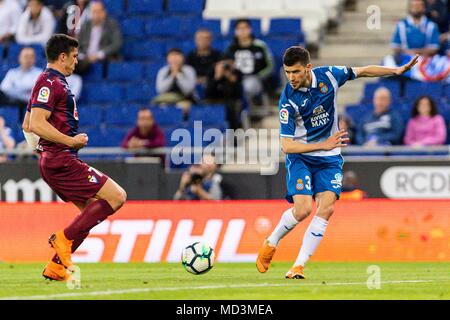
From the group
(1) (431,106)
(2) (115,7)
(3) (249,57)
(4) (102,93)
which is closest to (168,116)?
(3) (249,57)

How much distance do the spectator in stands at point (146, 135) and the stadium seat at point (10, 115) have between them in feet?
7.91

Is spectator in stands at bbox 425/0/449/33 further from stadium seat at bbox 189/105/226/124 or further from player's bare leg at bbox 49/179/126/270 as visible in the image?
player's bare leg at bbox 49/179/126/270

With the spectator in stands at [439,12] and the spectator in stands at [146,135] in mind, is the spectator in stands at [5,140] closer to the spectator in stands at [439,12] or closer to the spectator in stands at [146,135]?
the spectator in stands at [146,135]

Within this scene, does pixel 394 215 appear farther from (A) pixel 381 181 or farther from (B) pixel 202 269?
(B) pixel 202 269

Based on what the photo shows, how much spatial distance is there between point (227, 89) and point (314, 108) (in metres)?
7.82

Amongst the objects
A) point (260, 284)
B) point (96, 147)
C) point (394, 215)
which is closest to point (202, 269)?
point (260, 284)

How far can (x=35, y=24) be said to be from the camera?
22.2 m

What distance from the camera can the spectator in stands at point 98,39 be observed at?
70.1 ft

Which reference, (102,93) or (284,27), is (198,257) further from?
(284,27)

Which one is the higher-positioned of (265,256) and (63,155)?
(63,155)

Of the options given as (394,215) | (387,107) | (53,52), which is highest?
(53,52)

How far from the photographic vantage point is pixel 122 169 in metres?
18.2

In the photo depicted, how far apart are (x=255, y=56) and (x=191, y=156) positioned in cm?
266
